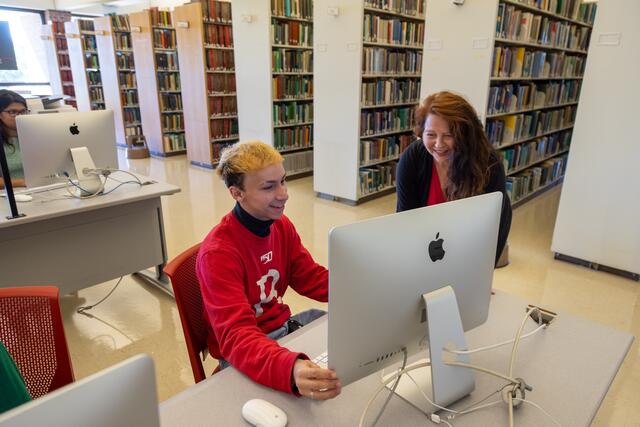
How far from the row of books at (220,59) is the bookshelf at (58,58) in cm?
378

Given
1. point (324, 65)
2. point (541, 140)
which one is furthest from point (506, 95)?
point (324, 65)

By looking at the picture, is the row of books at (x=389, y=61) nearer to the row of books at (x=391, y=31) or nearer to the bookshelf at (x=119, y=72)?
the row of books at (x=391, y=31)

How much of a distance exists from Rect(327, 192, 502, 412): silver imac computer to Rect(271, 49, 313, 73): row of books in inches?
188

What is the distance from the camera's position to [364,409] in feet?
3.05

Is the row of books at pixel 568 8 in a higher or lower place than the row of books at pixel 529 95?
higher

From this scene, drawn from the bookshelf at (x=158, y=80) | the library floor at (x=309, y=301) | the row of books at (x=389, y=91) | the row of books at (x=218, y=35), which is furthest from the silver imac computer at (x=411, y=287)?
the bookshelf at (x=158, y=80)

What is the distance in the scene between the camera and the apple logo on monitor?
0.89m

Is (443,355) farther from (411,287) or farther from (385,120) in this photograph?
(385,120)

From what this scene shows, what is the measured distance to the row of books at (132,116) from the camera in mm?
7695

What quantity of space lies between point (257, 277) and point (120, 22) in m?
7.42

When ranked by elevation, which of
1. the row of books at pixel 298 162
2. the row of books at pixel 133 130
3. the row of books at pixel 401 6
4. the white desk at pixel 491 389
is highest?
the row of books at pixel 401 6

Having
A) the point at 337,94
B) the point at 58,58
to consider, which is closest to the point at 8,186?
the point at 337,94

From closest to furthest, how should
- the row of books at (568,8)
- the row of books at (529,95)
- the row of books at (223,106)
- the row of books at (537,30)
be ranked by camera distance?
the row of books at (537,30) < the row of books at (529,95) < the row of books at (568,8) < the row of books at (223,106)

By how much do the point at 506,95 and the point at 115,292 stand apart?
377 centimetres
